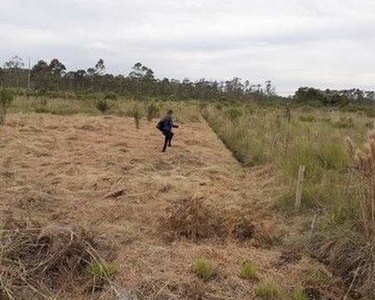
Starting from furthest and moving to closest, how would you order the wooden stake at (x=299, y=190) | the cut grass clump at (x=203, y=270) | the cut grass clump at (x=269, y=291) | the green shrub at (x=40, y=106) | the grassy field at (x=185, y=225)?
1. the green shrub at (x=40, y=106)
2. the wooden stake at (x=299, y=190)
3. the cut grass clump at (x=203, y=270)
4. the grassy field at (x=185, y=225)
5. the cut grass clump at (x=269, y=291)

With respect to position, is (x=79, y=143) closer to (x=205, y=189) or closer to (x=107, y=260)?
(x=205, y=189)

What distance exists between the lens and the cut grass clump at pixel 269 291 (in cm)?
484

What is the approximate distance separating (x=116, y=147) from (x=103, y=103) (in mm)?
12921

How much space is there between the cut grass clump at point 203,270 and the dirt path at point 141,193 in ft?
0.24

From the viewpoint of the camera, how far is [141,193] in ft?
28.0

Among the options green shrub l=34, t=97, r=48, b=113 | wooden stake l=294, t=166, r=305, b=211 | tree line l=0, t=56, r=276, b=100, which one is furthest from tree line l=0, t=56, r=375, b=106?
wooden stake l=294, t=166, r=305, b=211

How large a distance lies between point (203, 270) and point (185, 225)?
1207 millimetres

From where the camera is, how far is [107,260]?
5.39 m

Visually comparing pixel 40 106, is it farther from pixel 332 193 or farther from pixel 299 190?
pixel 332 193

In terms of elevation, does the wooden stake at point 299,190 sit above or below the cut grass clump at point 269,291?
above

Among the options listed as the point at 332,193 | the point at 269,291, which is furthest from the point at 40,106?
the point at 269,291

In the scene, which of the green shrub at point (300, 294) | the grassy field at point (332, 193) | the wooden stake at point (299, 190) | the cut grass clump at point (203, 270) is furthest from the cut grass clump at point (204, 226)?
the green shrub at point (300, 294)

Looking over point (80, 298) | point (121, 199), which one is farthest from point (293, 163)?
point (80, 298)

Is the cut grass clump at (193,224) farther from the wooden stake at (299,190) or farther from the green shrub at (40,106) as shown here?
the green shrub at (40,106)
